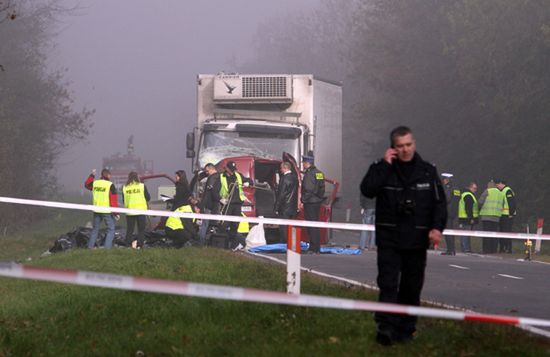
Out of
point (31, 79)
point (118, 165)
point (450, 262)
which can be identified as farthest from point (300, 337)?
A: point (118, 165)

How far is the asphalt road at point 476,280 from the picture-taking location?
12289 millimetres

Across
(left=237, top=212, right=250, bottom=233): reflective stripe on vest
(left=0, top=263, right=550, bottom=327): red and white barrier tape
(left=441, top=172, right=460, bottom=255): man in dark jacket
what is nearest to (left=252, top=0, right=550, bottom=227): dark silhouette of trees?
(left=441, top=172, right=460, bottom=255): man in dark jacket

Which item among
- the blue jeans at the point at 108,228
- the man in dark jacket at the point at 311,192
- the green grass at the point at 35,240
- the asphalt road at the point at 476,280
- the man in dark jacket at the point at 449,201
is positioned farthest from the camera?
the green grass at the point at 35,240

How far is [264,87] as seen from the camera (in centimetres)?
2558

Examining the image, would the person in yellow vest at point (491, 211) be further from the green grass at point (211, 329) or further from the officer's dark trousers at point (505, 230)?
Result: the green grass at point (211, 329)

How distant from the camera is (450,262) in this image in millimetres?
19703

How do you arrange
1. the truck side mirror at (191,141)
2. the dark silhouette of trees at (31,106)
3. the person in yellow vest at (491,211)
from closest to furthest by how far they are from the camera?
the truck side mirror at (191,141), the person in yellow vest at (491,211), the dark silhouette of trees at (31,106)

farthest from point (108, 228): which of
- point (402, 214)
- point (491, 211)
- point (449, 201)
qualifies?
point (402, 214)

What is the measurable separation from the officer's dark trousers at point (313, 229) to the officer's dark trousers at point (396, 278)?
1277 cm

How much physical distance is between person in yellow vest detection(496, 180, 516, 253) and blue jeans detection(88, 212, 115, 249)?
9.50m

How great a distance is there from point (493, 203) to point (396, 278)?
17751 millimetres

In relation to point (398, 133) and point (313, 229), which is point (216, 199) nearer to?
point (313, 229)

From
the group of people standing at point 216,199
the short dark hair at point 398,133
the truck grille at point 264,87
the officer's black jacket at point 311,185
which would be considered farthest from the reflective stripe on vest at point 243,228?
the short dark hair at point 398,133

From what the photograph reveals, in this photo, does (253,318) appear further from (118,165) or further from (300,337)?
(118,165)
